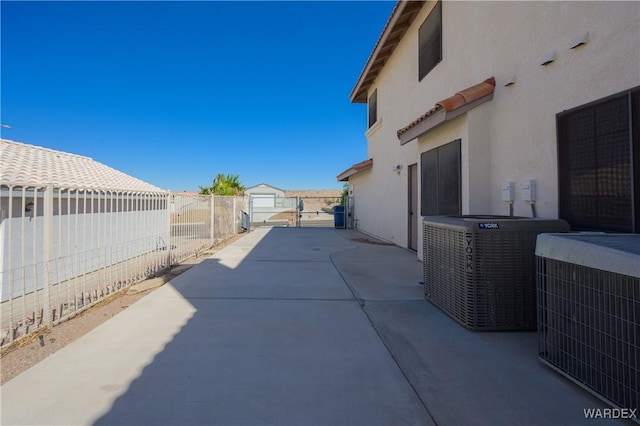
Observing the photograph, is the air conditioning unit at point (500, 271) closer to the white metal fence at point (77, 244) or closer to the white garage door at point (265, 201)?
the white metal fence at point (77, 244)

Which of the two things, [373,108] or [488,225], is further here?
[373,108]

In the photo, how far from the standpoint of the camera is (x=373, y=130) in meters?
14.5

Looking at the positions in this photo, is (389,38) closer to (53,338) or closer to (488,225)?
(488,225)

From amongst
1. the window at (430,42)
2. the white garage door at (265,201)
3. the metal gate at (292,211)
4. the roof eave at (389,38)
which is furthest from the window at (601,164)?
the white garage door at (265,201)

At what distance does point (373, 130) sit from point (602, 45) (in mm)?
10841

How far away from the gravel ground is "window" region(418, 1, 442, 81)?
319 inches

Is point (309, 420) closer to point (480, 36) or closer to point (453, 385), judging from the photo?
point (453, 385)

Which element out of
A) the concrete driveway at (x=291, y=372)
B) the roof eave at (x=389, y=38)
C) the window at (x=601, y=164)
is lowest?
the concrete driveway at (x=291, y=372)

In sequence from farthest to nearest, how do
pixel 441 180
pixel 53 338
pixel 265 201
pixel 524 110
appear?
pixel 265 201, pixel 441 180, pixel 524 110, pixel 53 338

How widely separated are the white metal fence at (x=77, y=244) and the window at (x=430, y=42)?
709cm

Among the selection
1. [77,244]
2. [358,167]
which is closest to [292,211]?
[358,167]

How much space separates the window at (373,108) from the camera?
47.2 ft

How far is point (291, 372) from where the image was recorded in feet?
10.2

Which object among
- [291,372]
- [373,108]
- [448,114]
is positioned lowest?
[291,372]
